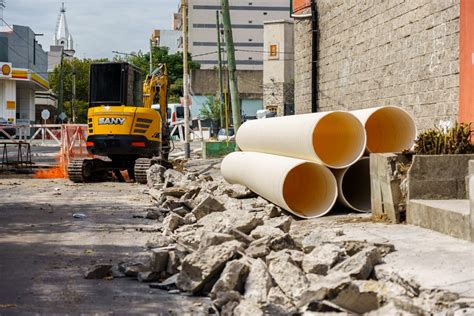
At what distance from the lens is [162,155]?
23.9m

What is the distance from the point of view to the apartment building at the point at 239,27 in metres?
144

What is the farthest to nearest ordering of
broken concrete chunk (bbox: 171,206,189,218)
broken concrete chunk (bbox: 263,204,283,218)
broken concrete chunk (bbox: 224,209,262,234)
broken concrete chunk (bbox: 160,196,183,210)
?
broken concrete chunk (bbox: 160,196,183,210) < broken concrete chunk (bbox: 171,206,189,218) < broken concrete chunk (bbox: 263,204,283,218) < broken concrete chunk (bbox: 224,209,262,234)

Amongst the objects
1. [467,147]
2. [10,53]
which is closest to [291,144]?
[467,147]

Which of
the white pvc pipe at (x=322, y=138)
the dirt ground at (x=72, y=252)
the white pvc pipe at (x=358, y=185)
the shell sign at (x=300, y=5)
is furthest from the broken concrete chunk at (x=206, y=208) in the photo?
the shell sign at (x=300, y=5)

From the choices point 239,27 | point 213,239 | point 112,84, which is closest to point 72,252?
point 213,239

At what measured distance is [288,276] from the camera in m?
7.21

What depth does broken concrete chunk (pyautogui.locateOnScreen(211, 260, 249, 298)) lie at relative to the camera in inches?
280

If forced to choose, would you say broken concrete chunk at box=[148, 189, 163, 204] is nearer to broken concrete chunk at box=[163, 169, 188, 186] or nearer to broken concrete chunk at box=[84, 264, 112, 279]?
broken concrete chunk at box=[163, 169, 188, 186]

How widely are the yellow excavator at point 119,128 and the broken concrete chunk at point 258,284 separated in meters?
14.3

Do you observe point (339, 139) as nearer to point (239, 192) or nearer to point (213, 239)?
point (239, 192)

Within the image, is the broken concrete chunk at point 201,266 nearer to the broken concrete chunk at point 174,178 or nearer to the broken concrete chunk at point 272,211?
the broken concrete chunk at point 272,211

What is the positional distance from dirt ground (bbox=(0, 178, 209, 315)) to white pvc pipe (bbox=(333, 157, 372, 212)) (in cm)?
334

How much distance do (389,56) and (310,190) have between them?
4739 mm

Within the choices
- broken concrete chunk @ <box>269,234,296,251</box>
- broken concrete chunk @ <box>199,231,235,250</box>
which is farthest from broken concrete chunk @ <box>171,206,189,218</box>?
broken concrete chunk @ <box>269,234,296,251</box>
